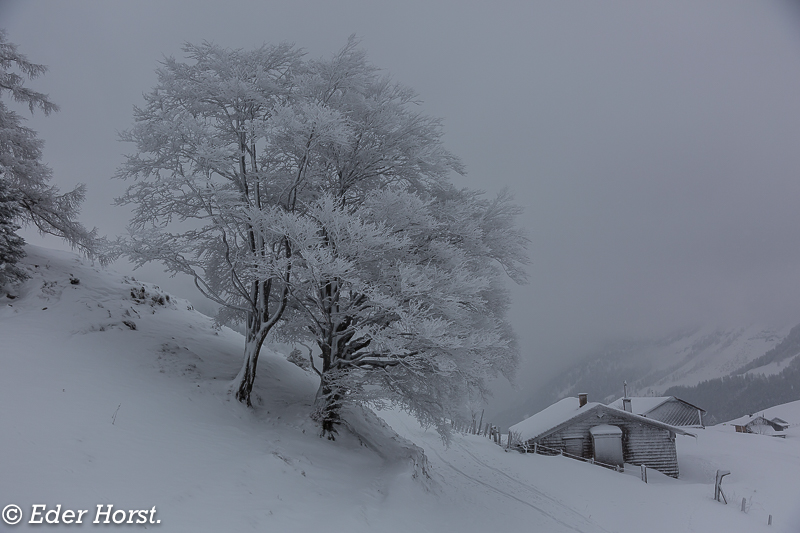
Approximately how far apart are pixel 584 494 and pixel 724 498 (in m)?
8.13

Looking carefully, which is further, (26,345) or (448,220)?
(448,220)

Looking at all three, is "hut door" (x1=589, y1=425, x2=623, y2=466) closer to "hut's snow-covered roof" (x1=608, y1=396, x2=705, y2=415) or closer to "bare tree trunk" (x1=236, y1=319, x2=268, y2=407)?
"hut's snow-covered roof" (x1=608, y1=396, x2=705, y2=415)

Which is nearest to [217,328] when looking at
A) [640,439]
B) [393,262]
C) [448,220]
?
[393,262]

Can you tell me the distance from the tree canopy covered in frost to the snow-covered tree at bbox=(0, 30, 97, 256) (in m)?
→ 4.43

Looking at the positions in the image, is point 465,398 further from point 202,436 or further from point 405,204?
point 202,436

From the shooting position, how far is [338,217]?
944 cm

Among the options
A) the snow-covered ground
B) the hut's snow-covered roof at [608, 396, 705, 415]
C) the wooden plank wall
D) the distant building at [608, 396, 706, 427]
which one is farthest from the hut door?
the distant building at [608, 396, 706, 427]

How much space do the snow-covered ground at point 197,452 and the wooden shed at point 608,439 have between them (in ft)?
24.1

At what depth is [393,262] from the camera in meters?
10.9

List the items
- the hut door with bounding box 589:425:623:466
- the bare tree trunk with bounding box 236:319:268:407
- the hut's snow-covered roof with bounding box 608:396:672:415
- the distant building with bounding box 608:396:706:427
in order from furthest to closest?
1. the distant building with bounding box 608:396:706:427
2. the hut's snow-covered roof with bounding box 608:396:672:415
3. the hut door with bounding box 589:425:623:466
4. the bare tree trunk with bounding box 236:319:268:407

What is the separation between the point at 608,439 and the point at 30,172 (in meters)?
32.2

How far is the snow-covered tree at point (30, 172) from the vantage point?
44.5 ft

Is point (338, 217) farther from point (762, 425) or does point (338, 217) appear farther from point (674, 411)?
point (762, 425)

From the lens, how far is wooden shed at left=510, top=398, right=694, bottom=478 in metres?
27.3
